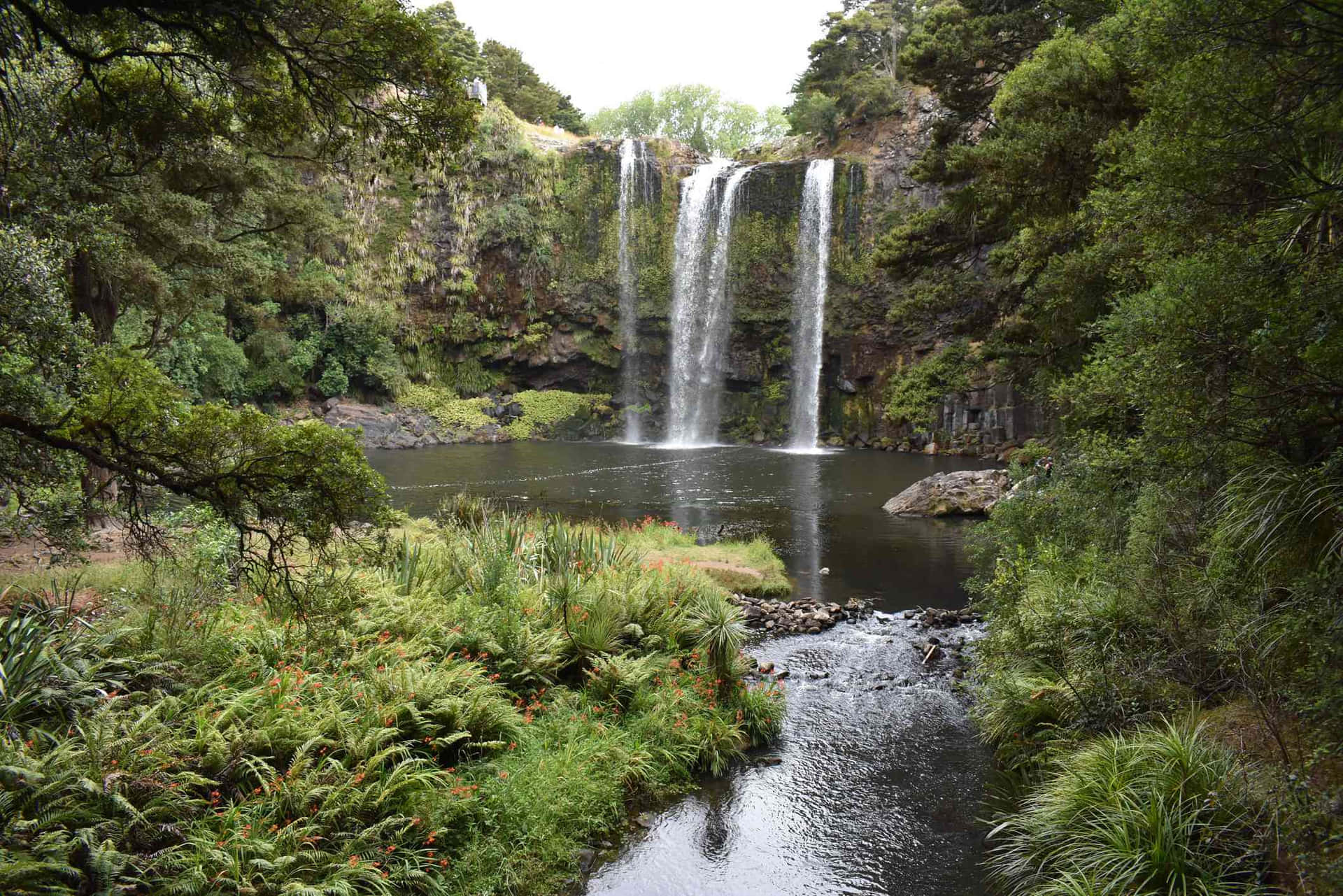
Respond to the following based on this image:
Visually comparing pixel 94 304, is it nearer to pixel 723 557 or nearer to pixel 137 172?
pixel 137 172

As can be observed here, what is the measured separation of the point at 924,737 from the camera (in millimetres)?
7852

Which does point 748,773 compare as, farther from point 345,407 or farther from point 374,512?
point 345,407

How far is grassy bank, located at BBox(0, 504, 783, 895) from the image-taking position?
4.42m

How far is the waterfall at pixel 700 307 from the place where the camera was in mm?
36406

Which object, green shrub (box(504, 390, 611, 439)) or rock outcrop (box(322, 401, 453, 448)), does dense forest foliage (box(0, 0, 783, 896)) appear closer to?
rock outcrop (box(322, 401, 453, 448))

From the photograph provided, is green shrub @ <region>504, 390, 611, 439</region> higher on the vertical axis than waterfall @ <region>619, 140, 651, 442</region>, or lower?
lower

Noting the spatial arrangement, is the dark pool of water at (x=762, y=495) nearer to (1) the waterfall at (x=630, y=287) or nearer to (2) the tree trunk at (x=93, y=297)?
(1) the waterfall at (x=630, y=287)

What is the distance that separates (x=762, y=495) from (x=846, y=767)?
47.5 feet

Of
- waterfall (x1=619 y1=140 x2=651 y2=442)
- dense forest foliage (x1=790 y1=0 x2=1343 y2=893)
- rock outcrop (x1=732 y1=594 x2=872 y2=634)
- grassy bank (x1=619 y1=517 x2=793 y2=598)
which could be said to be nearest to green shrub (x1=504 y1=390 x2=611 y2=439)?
waterfall (x1=619 y1=140 x2=651 y2=442)

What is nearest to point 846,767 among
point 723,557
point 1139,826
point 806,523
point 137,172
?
point 1139,826

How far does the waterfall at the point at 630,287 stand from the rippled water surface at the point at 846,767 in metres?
20.4

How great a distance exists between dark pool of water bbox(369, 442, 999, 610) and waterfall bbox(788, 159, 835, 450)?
12.7ft

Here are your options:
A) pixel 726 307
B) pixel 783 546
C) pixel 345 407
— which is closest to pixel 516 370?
pixel 345 407

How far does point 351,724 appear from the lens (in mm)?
5750
